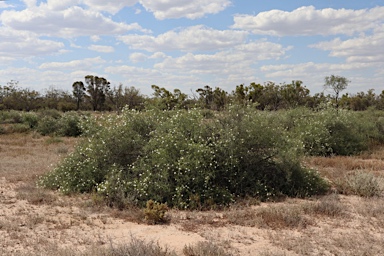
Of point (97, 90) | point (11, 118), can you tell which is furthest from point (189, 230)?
point (97, 90)

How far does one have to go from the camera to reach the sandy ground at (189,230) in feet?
19.5

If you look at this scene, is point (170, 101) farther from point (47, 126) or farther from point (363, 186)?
point (47, 126)

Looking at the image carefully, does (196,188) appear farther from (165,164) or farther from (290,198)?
(290,198)

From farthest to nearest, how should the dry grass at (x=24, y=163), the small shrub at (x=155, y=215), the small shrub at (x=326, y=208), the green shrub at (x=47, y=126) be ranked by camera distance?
the green shrub at (x=47, y=126)
the dry grass at (x=24, y=163)
the small shrub at (x=326, y=208)
the small shrub at (x=155, y=215)

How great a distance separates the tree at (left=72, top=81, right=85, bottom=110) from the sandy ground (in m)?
45.3

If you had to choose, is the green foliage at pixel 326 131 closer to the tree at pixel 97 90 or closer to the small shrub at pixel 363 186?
the small shrub at pixel 363 186

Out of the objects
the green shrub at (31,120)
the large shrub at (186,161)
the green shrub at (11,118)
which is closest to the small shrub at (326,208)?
the large shrub at (186,161)

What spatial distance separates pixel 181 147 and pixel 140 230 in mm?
2678

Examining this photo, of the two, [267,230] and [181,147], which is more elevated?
[181,147]

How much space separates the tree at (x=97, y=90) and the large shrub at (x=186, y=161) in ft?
138

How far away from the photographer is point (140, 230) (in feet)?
22.6

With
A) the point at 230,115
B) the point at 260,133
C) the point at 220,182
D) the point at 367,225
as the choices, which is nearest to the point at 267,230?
the point at 367,225

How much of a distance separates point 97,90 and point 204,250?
48.5 metres

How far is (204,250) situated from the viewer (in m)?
5.56
